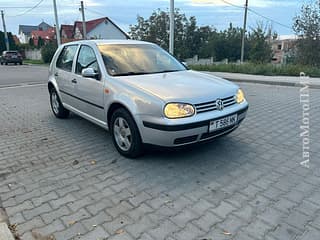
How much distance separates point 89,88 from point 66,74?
111 centimetres

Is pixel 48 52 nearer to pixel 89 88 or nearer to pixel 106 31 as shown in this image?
pixel 106 31

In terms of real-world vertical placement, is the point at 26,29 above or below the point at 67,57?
above

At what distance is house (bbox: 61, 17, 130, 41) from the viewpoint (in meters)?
52.5

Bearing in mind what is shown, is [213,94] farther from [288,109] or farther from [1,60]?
[1,60]

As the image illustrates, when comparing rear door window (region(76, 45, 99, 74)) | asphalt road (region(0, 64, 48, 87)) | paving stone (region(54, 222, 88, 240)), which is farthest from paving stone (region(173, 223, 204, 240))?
asphalt road (region(0, 64, 48, 87))

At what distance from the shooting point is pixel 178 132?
319 cm

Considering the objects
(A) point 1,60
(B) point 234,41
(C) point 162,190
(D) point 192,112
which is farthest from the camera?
(B) point 234,41

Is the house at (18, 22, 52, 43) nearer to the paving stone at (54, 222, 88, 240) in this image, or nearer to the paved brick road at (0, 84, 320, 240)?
the paved brick road at (0, 84, 320, 240)

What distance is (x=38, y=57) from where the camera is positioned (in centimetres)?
4203

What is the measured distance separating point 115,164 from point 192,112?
4.12 feet

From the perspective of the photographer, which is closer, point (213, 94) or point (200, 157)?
point (213, 94)

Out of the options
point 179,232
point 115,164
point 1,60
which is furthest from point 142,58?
point 1,60

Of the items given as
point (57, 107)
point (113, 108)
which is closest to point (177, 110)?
point (113, 108)

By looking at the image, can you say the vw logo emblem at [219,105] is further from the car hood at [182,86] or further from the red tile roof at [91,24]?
the red tile roof at [91,24]
